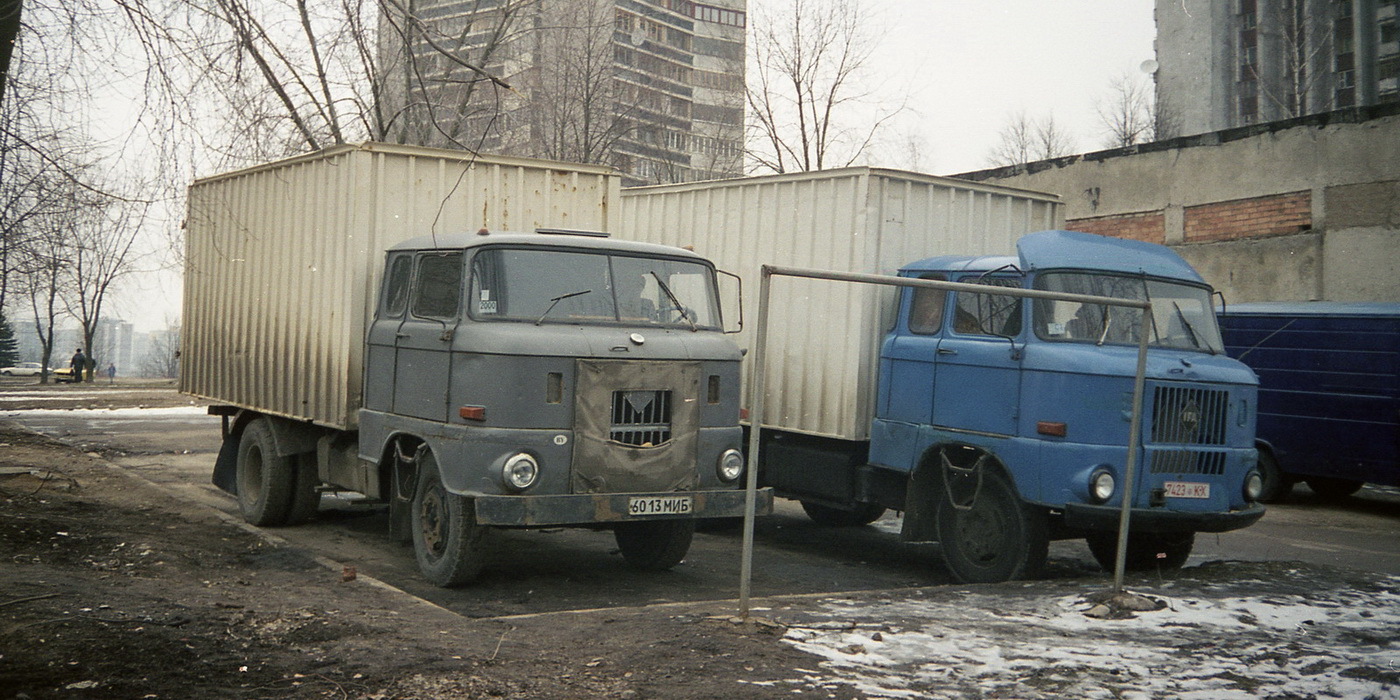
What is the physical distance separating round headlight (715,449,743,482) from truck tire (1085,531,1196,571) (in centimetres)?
278

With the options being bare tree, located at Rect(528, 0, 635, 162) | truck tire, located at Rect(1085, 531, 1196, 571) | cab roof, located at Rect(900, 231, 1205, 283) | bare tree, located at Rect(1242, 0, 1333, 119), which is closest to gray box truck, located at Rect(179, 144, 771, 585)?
cab roof, located at Rect(900, 231, 1205, 283)

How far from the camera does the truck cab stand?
25.8 ft

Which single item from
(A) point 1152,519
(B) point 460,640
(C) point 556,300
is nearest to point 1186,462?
(A) point 1152,519

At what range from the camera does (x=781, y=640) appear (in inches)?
229

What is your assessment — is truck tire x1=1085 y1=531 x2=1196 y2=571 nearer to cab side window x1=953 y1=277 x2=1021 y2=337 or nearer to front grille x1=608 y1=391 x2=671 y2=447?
cab side window x1=953 y1=277 x2=1021 y2=337

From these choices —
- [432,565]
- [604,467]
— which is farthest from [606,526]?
[432,565]

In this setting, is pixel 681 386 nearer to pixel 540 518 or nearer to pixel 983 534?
pixel 540 518

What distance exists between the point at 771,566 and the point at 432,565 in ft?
9.25

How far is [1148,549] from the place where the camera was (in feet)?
29.5

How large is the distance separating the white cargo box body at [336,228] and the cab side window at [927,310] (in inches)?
111

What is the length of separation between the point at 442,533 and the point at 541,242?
82.5 inches

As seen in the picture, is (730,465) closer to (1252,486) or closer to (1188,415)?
(1188,415)

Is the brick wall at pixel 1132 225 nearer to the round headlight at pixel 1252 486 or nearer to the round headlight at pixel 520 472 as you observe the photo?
the round headlight at pixel 1252 486

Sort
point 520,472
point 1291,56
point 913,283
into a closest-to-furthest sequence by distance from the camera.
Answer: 1. point 913,283
2. point 520,472
3. point 1291,56
